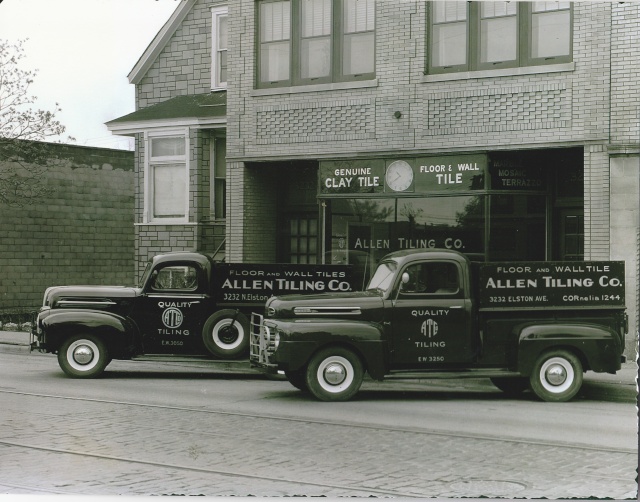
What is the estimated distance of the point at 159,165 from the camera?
8648 mm

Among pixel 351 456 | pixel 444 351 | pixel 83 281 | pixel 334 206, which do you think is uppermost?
pixel 334 206

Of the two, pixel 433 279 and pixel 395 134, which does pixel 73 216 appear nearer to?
pixel 395 134

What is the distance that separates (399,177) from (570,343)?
8.27 feet

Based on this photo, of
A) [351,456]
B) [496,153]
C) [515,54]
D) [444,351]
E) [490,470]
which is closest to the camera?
→ [490,470]

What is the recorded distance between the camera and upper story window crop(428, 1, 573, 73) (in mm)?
8312

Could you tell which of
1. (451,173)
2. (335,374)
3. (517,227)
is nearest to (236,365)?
(335,374)

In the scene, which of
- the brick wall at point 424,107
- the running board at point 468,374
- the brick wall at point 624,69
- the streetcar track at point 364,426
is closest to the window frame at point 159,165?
the brick wall at point 424,107

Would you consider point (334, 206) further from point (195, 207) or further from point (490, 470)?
point (490, 470)

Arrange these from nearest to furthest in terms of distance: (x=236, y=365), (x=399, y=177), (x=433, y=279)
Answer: (x=399, y=177), (x=433, y=279), (x=236, y=365)

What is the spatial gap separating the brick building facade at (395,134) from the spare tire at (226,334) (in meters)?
1.48

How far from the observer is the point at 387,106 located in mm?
8781

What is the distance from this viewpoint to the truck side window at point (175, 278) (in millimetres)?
10516

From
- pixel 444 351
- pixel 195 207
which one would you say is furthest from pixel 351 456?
pixel 195 207

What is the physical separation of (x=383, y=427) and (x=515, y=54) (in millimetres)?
3725
